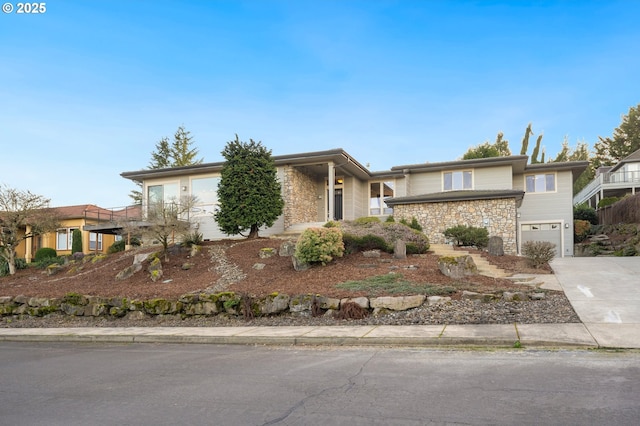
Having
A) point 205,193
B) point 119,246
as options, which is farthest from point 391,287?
point 119,246

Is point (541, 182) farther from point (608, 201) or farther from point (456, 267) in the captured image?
point (456, 267)

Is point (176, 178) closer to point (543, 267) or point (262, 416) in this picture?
point (543, 267)

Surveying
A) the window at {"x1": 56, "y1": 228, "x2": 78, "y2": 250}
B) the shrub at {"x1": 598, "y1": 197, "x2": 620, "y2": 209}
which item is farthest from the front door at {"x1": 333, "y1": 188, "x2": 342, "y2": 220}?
the window at {"x1": 56, "y1": 228, "x2": 78, "y2": 250}

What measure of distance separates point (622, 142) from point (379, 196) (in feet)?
118

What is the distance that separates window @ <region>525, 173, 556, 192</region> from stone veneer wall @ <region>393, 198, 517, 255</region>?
189 inches

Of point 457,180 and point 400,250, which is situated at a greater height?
point 457,180

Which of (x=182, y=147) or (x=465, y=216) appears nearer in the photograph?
(x=465, y=216)

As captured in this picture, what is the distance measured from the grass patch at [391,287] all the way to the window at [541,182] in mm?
16886

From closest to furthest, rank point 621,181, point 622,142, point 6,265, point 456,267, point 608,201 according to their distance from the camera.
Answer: point 456,267 → point 6,265 → point 608,201 → point 621,181 → point 622,142

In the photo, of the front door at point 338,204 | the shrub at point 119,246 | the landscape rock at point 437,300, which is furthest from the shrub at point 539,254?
the shrub at point 119,246

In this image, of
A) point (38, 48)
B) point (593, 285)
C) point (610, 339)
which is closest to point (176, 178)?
point (38, 48)

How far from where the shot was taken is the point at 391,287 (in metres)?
11.9

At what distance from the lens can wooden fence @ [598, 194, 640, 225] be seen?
26058mm

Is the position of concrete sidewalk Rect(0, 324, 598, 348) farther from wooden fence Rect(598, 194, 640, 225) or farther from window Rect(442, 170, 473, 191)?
wooden fence Rect(598, 194, 640, 225)
